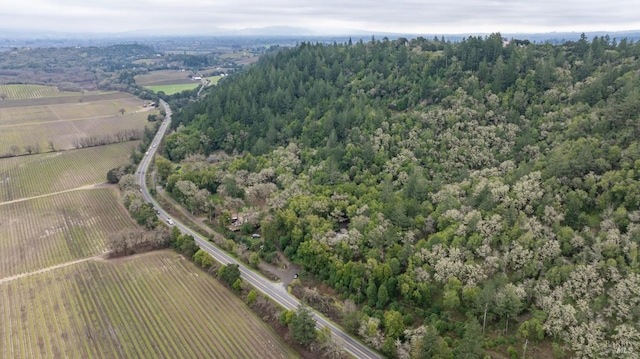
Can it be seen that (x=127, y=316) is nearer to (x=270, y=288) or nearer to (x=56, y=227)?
(x=270, y=288)

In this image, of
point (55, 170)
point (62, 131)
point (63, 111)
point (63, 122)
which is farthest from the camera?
point (63, 111)

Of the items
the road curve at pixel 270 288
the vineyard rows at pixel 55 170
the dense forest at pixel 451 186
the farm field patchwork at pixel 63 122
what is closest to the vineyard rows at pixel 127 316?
the road curve at pixel 270 288

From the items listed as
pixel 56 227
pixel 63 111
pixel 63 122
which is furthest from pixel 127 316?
pixel 63 111

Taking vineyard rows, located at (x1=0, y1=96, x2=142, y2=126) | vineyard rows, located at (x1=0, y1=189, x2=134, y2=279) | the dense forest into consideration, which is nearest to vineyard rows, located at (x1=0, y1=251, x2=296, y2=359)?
vineyard rows, located at (x1=0, y1=189, x2=134, y2=279)

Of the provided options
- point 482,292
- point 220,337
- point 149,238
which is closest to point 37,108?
point 149,238

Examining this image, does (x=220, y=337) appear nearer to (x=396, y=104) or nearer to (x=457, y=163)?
(x=457, y=163)

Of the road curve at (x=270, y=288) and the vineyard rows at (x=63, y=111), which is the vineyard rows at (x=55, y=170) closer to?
the road curve at (x=270, y=288)
